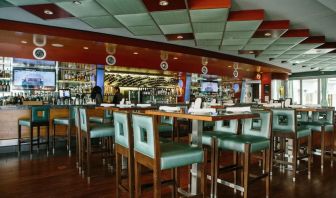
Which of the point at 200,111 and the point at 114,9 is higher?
the point at 114,9

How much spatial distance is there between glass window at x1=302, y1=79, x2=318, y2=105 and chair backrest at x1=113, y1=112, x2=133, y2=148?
16.0 meters

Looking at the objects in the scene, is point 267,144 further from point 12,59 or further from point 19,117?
point 12,59

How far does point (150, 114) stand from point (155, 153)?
421 millimetres

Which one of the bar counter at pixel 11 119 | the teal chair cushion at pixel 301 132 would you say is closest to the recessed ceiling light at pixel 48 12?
the bar counter at pixel 11 119

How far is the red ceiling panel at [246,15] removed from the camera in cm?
481

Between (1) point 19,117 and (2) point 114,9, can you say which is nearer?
(2) point 114,9

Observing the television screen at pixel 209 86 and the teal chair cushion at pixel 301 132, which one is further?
the television screen at pixel 209 86

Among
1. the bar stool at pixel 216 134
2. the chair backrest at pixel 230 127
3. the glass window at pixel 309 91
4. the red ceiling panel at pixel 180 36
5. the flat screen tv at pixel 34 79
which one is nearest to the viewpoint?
the bar stool at pixel 216 134

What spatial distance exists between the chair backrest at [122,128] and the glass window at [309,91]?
16033 millimetres

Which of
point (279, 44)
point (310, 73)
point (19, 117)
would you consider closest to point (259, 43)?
point (279, 44)

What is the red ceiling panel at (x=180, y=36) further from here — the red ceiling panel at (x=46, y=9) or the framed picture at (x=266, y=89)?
the framed picture at (x=266, y=89)

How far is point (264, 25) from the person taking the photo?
567 centimetres

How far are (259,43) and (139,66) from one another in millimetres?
4229

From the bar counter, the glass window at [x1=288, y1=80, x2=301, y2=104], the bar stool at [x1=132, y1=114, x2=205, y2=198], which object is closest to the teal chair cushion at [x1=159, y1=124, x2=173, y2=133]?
the bar stool at [x1=132, y1=114, x2=205, y2=198]
